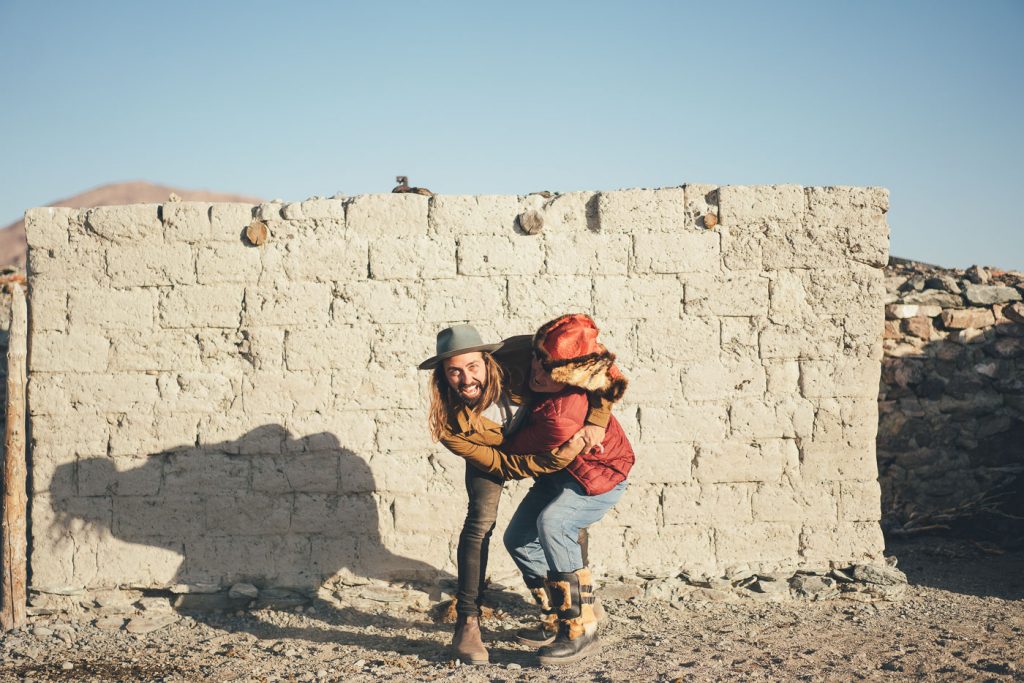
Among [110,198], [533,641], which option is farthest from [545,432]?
[110,198]

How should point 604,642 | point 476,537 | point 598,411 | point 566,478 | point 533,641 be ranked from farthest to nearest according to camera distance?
point 604,642
point 533,641
point 476,537
point 566,478
point 598,411

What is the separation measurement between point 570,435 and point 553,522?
0.43 meters

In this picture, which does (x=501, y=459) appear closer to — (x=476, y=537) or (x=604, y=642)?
(x=476, y=537)

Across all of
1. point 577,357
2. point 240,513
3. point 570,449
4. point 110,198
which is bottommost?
point 240,513

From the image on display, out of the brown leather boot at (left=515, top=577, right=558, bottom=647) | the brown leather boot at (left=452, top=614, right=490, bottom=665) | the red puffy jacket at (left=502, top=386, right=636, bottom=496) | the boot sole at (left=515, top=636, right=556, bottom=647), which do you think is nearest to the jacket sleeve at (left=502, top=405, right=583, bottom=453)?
the red puffy jacket at (left=502, top=386, right=636, bottom=496)

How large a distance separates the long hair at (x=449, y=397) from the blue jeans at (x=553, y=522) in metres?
0.50

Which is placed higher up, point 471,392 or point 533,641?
point 471,392

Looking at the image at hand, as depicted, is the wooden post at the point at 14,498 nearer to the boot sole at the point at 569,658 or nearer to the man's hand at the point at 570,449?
the boot sole at the point at 569,658

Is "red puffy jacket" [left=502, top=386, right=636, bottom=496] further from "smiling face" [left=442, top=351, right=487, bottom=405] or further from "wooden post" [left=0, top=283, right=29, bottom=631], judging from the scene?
"wooden post" [left=0, top=283, right=29, bottom=631]

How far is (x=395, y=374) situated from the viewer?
4703mm

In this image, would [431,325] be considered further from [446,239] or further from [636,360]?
[636,360]

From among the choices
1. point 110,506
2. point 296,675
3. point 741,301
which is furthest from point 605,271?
point 110,506

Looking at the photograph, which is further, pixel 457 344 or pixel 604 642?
pixel 604 642

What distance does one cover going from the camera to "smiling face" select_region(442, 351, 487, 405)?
3.55 metres
